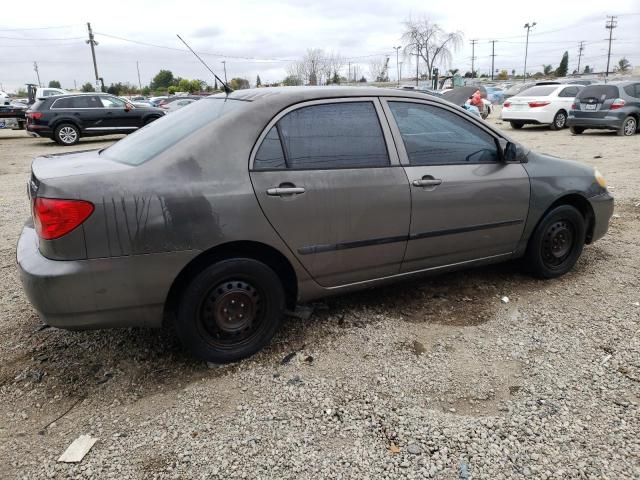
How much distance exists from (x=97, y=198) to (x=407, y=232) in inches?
74.3

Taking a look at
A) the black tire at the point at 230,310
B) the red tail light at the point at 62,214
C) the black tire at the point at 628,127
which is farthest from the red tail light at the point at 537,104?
the red tail light at the point at 62,214

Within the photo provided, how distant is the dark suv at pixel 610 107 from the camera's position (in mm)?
14180

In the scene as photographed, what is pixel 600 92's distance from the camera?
14266 millimetres

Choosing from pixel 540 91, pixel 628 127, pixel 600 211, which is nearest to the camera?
pixel 600 211

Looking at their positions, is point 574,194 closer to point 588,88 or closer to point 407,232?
point 407,232

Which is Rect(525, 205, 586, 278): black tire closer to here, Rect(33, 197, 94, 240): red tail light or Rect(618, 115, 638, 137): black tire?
Rect(33, 197, 94, 240): red tail light

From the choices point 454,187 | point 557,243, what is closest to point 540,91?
point 557,243

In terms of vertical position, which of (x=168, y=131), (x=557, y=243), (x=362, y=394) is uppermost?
(x=168, y=131)

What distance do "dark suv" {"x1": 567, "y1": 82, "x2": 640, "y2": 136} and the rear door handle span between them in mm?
13488

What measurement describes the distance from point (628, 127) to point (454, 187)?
14025mm

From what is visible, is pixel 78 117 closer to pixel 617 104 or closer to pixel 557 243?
pixel 557 243

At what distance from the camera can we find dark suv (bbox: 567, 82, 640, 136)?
1418 cm

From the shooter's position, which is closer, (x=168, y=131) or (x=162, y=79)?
(x=168, y=131)

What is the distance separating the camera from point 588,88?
575 inches
